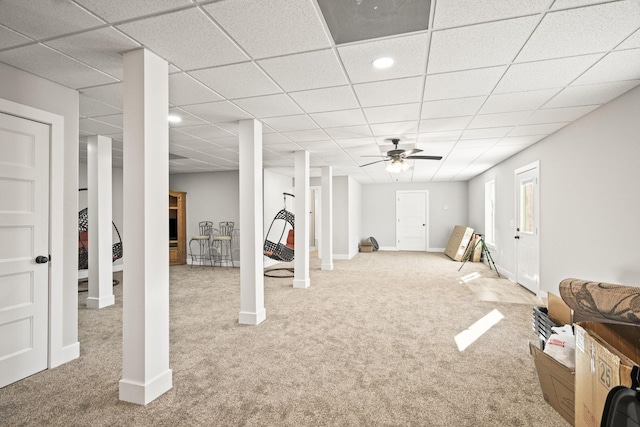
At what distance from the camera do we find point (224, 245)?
788cm

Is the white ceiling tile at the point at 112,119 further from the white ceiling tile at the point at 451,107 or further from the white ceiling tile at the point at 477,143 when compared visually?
the white ceiling tile at the point at 477,143

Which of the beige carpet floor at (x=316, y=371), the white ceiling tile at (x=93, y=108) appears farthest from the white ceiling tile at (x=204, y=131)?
the beige carpet floor at (x=316, y=371)

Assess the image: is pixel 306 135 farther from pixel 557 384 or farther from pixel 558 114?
pixel 557 384

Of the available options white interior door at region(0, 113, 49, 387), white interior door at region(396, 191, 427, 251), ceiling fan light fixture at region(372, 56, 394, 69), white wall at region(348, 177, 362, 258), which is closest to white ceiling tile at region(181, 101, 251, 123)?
white interior door at region(0, 113, 49, 387)

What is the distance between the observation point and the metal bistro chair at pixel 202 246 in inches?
310

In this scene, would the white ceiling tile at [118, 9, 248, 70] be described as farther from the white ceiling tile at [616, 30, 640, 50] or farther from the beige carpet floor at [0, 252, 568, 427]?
the white ceiling tile at [616, 30, 640, 50]

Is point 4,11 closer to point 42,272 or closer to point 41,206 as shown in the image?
point 41,206

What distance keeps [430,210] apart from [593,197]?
23.8 ft

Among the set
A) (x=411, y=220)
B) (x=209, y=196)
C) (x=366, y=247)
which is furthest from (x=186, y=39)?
(x=411, y=220)

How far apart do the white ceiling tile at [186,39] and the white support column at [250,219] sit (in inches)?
49.9

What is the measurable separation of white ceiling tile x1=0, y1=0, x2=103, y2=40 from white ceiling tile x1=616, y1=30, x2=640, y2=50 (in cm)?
322

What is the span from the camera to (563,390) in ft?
6.38

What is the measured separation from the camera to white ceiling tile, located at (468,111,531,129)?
349 centimetres

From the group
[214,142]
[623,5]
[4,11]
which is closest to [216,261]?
[214,142]
